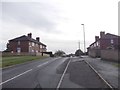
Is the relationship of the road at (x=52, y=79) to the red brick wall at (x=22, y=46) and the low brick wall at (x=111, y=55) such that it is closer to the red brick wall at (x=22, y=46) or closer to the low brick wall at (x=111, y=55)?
the low brick wall at (x=111, y=55)

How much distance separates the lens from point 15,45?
97.4 metres

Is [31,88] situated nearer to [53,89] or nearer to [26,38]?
[53,89]

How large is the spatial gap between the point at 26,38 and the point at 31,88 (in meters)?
84.3

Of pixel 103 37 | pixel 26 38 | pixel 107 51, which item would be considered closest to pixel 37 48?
pixel 26 38

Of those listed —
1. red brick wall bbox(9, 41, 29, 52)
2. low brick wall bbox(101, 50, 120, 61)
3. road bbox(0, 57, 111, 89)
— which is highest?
red brick wall bbox(9, 41, 29, 52)

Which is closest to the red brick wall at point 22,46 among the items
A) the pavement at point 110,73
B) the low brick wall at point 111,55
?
the low brick wall at point 111,55

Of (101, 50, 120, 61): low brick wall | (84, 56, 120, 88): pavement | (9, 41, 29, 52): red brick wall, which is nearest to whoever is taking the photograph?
(84, 56, 120, 88): pavement

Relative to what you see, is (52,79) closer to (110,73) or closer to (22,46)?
(110,73)

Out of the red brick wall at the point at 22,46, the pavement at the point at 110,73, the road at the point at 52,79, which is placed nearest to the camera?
the road at the point at 52,79

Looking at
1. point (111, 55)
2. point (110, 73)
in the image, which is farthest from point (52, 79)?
point (111, 55)

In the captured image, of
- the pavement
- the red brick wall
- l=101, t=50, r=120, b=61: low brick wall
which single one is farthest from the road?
the red brick wall

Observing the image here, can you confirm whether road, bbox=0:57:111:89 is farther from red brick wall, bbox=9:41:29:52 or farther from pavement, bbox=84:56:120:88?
red brick wall, bbox=9:41:29:52

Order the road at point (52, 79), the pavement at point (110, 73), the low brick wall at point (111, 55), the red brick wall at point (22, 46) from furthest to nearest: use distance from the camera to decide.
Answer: the red brick wall at point (22, 46) < the low brick wall at point (111, 55) < the pavement at point (110, 73) < the road at point (52, 79)

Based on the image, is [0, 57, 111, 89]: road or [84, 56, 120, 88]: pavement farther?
[84, 56, 120, 88]: pavement
